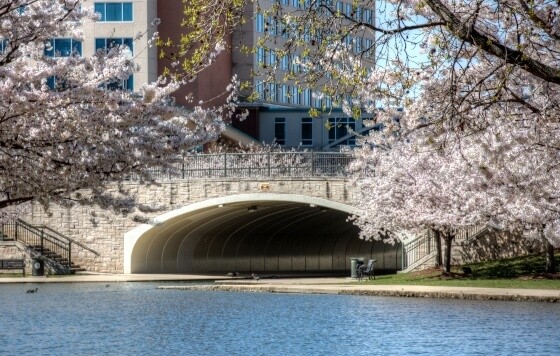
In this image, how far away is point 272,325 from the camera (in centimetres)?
2742

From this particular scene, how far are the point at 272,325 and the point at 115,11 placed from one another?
1899 inches

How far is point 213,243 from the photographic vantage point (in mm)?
67562

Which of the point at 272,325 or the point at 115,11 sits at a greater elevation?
the point at 115,11

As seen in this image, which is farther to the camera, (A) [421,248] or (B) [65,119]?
(A) [421,248]

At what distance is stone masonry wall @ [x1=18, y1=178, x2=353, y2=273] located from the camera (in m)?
55.8

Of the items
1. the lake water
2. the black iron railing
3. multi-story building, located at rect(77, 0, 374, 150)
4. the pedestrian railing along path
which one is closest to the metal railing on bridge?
the pedestrian railing along path

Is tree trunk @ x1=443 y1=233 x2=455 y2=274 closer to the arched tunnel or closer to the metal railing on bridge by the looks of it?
the metal railing on bridge

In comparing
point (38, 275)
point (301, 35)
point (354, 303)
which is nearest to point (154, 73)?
point (38, 275)

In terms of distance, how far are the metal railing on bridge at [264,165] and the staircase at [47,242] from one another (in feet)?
16.6

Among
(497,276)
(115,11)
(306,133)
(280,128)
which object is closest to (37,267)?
(497,276)

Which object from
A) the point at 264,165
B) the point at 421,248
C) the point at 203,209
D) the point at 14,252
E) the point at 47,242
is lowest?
the point at 421,248

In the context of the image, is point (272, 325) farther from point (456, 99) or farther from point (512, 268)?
point (512, 268)

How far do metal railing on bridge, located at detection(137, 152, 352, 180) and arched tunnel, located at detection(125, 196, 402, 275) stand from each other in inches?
50.0

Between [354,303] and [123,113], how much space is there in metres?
14.2
